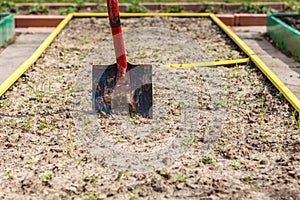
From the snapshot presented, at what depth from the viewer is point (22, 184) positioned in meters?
3.82

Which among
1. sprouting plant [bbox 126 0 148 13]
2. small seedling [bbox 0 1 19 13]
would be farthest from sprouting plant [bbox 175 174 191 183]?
small seedling [bbox 0 1 19 13]

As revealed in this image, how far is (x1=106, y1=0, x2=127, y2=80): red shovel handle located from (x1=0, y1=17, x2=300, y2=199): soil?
1.34ft

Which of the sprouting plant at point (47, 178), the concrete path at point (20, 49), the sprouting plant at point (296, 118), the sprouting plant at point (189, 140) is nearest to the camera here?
the sprouting plant at point (47, 178)

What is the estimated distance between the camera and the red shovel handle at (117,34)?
16.1 feet

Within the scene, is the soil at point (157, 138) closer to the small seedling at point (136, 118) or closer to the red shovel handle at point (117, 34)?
the small seedling at point (136, 118)

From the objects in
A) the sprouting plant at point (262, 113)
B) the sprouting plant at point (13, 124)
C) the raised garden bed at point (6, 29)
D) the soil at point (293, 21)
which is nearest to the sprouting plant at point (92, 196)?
the sprouting plant at point (13, 124)

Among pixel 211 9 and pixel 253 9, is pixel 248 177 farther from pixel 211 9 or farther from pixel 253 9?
pixel 253 9

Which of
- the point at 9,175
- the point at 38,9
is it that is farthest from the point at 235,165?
the point at 38,9

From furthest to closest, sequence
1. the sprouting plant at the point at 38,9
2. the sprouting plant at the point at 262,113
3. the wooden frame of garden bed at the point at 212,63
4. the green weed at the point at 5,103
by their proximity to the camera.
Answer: the sprouting plant at the point at 38,9 → the wooden frame of garden bed at the point at 212,63 → the green weed at the point at 5,103 → the sprouting plant at the point at 262,113

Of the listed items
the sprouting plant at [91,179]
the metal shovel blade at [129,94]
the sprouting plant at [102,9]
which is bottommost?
the sprouting plant at [91,179]

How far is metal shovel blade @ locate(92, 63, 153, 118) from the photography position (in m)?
4.96

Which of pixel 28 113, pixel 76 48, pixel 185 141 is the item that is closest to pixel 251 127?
pixel 185 141

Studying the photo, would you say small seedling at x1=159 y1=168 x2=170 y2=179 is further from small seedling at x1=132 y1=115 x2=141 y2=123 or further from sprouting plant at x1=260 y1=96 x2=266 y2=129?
sprouting plant at x1=260 y1=96 x2=266 y2=129

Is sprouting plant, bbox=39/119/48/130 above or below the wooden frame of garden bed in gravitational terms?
below
